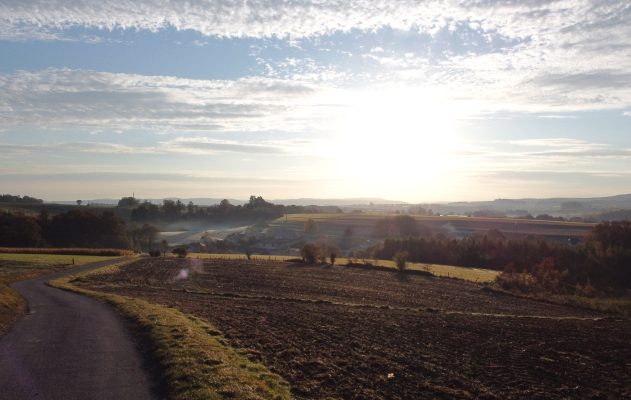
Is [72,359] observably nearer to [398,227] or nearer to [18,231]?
[18,231]

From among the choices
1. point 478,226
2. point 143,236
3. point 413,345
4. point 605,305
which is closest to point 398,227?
point 478,226

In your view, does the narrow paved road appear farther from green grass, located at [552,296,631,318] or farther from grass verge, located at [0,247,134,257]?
grass verge, located at [0,247,134,257]

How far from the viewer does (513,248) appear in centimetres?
8956

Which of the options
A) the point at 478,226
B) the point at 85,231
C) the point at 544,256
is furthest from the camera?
the point at 478,226

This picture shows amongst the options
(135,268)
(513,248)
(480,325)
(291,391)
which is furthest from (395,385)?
(513,248)

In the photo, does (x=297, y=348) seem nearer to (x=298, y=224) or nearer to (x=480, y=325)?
(x=480, y=325)

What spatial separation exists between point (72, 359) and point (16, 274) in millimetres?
35118

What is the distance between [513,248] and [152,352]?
84353 millimetres

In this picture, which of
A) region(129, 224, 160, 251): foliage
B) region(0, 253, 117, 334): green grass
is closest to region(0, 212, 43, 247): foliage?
region(129, 224, 160, 251): foliage

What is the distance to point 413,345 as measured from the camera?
64.5 ft

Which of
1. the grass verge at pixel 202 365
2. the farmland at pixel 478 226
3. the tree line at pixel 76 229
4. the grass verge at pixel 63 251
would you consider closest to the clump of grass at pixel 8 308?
the grass verge at pixel 202 365

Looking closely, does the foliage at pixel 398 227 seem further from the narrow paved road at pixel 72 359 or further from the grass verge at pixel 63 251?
the narrow paved road at pixel 72 359

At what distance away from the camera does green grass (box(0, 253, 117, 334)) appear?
21078 mm

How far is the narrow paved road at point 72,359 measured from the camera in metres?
11.3
